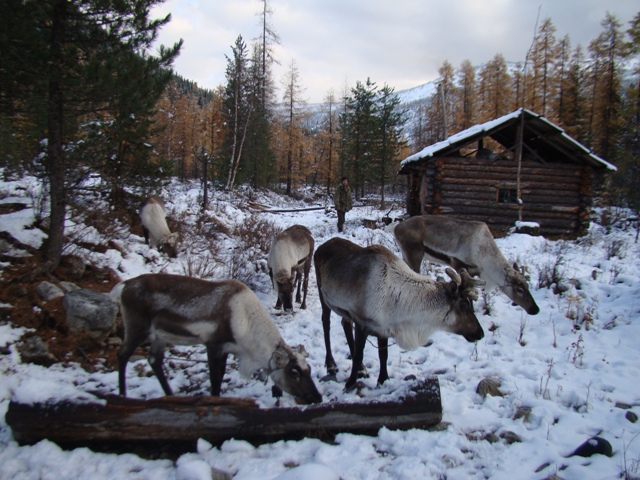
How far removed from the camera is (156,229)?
29.1 ft

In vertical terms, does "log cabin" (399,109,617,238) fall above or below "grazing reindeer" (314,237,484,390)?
above

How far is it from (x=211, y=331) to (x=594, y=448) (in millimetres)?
3568

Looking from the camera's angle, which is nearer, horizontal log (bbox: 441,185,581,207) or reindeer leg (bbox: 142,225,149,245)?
reindeer leg (bbox: 142,225,149,245)

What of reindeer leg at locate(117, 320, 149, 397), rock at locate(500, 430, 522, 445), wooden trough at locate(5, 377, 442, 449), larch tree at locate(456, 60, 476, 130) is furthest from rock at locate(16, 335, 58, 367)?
larch tree at locate(456, 60, 476, 130)

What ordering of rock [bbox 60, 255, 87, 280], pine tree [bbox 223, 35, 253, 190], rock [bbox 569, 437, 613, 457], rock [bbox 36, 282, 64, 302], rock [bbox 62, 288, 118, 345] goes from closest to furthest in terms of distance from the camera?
rock [bbox 569, 437, 613, 457], rock [bbox 62, 288, 118, 345], rock [bbox 36, 282, 64, 302], rock [bbox 60, 255, 87, 280], pine tree [bbox 223, 35, 253, 190]

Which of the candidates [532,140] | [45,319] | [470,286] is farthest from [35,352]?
[532,140]

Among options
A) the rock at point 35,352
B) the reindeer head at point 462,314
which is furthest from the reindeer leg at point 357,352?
the rock at point 35,352

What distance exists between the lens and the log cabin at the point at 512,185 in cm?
1415

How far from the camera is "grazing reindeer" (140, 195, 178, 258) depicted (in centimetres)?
872

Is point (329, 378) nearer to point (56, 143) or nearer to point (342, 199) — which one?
point (56, 143)

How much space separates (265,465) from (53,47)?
240 inches

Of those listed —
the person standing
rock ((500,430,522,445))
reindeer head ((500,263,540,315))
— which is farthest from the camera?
the person standing

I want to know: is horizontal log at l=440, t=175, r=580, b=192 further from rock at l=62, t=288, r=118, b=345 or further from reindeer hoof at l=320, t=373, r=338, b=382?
rock at l=62, t=288, r=118, b=345

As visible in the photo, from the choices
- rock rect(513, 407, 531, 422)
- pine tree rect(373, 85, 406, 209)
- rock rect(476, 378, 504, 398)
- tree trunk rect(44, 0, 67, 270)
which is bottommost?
rock rect(513, 407, 531, 422)
